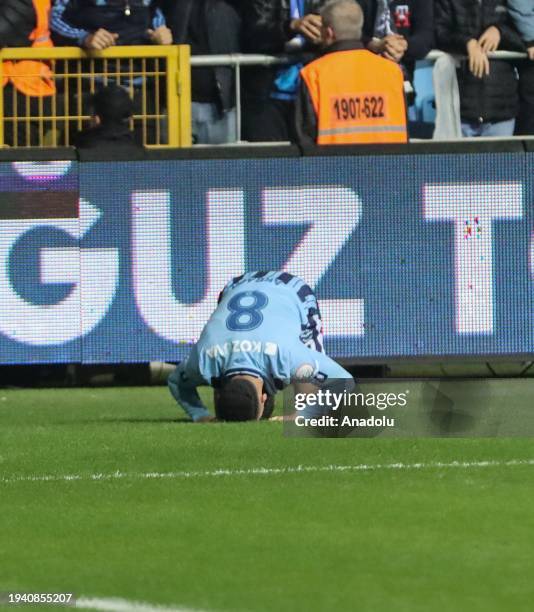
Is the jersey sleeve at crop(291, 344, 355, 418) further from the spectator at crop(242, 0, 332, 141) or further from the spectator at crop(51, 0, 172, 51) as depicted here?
the spectator at crop(51, 0, 172, 51)

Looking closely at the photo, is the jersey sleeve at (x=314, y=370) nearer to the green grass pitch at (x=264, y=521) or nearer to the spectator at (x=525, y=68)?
the green grass pitch at (x=264, y=521)

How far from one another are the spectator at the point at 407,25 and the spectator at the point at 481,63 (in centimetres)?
24

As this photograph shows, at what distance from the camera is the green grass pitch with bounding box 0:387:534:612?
5961 mm

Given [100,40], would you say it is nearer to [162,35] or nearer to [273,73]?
[162,35]

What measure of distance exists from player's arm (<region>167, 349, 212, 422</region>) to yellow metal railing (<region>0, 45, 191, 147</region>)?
4283 mm

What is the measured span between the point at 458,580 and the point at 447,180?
8460mm

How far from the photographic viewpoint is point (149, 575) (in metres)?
6.22

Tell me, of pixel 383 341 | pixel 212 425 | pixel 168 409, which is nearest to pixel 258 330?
pixel 212 425

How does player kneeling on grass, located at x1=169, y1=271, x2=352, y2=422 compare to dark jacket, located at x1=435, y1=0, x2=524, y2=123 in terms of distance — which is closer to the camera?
player kneeling on grass, located at x1=169, y1=271, x2=352, y2=422

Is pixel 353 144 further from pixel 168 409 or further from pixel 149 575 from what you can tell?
pixel 149 575

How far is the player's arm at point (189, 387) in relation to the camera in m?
11.1

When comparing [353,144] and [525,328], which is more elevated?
[353,144]

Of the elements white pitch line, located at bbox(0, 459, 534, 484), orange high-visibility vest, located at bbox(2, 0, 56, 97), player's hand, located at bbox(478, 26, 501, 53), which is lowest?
white pitch line, located at bbox(0, 459, 534, 484)

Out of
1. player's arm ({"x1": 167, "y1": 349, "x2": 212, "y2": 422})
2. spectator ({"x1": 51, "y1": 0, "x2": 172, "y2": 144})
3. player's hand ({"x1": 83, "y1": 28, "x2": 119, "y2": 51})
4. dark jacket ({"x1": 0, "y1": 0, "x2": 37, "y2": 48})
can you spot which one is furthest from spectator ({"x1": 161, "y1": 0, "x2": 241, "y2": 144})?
player's arm ({"x1": 167, "y1": 349, "x2": 212, "y2": 422})
